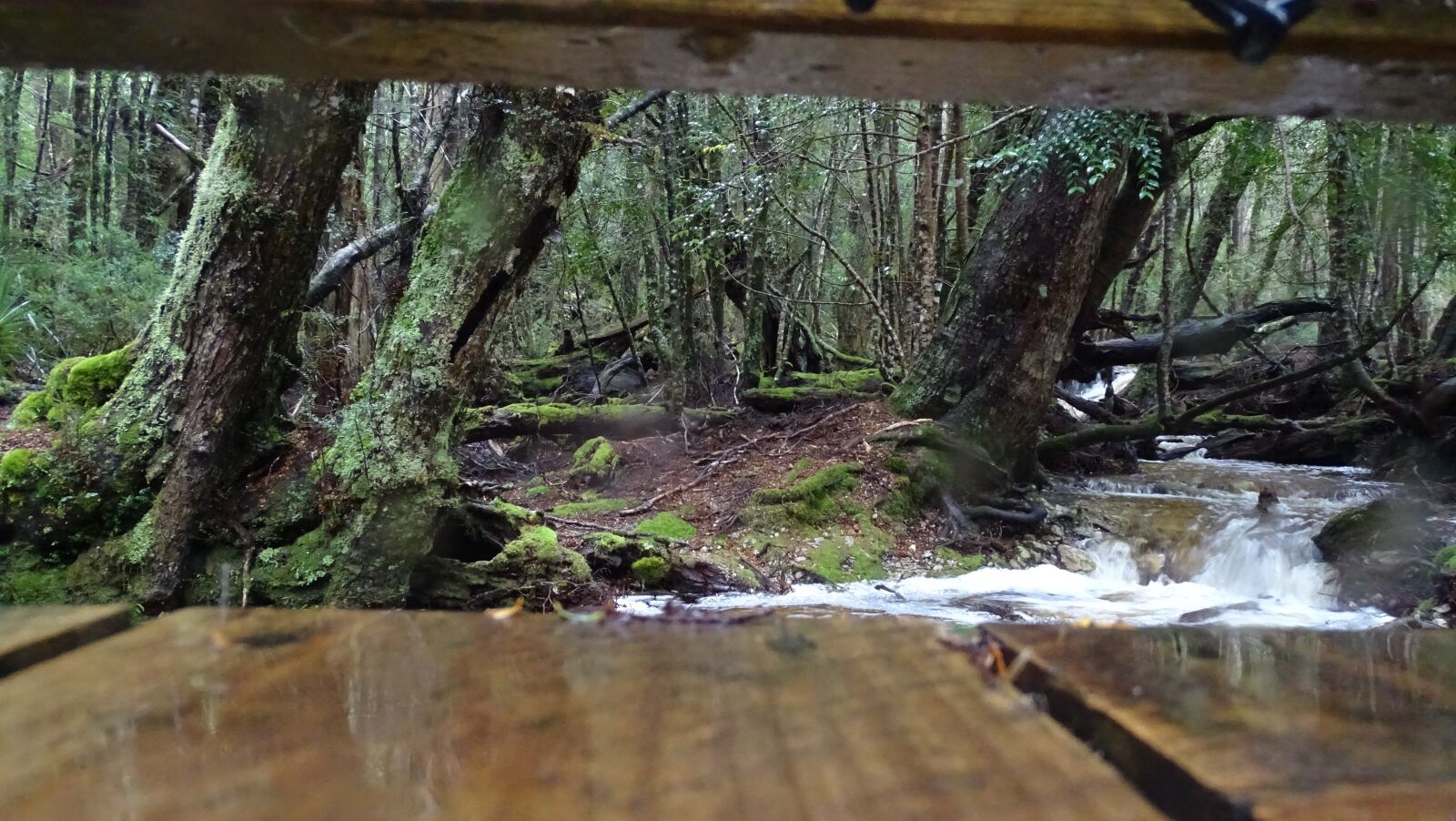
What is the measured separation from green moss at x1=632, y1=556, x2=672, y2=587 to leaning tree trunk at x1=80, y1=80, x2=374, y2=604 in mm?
2631

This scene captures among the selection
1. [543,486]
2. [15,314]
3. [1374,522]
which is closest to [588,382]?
[543,486]

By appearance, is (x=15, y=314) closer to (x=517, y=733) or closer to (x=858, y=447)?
(x=858, y=447)

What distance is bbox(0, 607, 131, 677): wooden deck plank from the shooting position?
937 mm

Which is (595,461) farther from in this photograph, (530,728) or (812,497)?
(530,728)

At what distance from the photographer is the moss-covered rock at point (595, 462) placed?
8492mm

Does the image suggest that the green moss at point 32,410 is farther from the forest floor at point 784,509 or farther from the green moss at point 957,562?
the green moss at point 957,562

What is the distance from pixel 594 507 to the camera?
24.7 feet

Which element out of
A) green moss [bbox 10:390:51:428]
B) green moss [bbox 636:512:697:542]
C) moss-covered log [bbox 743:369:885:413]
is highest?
green moss [bbox 10:390:51:428]

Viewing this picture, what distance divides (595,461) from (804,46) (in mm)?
7746

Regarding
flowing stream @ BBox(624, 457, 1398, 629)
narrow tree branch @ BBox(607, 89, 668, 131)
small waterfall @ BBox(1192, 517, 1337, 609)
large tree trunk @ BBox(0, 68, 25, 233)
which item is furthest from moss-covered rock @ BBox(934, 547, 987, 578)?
large tree trunk @ BBox(0, 68, 25, 233)

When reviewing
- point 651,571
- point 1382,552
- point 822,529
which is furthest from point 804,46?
point 1382,552

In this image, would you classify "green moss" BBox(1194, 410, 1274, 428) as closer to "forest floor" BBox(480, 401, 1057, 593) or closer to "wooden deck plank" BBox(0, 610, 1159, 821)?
"forest floor" BBox(480, 401, 1057, 593)

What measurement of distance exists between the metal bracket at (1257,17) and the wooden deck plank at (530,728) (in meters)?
0.83

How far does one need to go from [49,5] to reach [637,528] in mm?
6101
